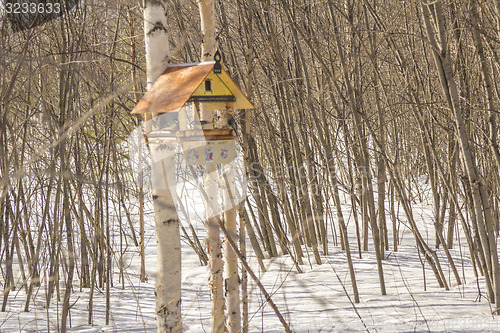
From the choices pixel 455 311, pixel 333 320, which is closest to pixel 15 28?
pixel 333 320

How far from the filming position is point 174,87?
2.71m

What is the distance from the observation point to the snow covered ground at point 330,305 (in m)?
3.35

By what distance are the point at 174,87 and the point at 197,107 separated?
0.45m

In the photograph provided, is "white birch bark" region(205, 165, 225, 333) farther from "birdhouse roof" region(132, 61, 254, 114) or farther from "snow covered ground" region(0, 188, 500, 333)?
"birdhouse roof" region(132, 61, 254, 114)


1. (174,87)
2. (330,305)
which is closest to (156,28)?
(174,87)

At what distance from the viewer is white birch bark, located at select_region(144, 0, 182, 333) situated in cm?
281

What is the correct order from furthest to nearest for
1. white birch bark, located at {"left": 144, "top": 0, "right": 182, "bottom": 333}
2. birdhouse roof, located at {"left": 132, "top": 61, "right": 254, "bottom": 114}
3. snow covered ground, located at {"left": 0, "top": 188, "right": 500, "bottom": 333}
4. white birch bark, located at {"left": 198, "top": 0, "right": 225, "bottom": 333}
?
snow covered ground, located at {"left": 0, "top": 188, "right": 500, "bottom": 333} < white birch bark, located at {"left": 198, "top": 0, "right": 225, "bottom": 333} < white birch bark, located at {"left": 144, "top": 0, "right": 182, "bottom": 333} < birdhouse roof, located at {"left": 132, "top": 61, "right": 254, "bottom": 114}

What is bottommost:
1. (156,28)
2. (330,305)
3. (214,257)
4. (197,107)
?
(330,305)

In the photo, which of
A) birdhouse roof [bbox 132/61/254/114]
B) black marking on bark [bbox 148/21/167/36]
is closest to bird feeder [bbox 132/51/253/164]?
birdhouse roof [bbox 132/61/254/114]

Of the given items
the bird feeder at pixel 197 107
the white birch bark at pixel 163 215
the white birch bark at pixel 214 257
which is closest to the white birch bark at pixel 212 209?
the white birch bark at pixel 214 257

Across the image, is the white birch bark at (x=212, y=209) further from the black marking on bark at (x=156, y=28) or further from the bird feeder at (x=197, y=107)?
the black marking on bark at (x=156, y=28)

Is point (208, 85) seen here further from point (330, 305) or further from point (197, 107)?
point (330, 305)

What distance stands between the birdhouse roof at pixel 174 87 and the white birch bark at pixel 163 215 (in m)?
0.16

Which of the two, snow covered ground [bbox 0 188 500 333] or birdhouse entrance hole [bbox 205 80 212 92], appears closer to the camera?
birdhouse entrance hole [bbox 205 80 212 92]
